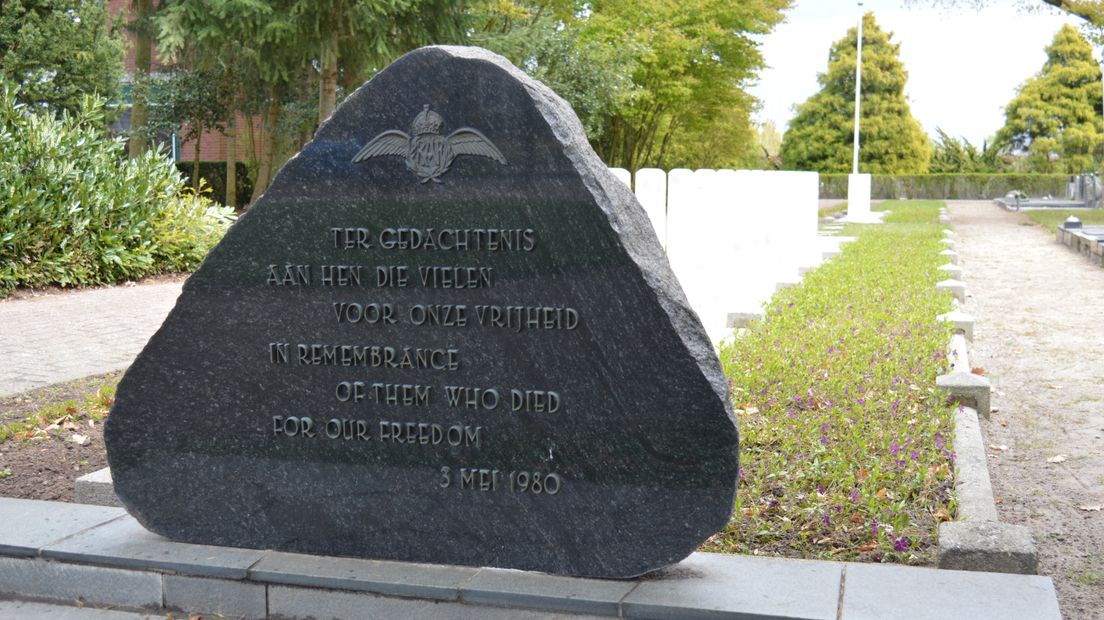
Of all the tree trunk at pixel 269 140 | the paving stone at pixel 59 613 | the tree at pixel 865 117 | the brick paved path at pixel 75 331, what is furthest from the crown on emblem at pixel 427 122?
the tree at pixel 865 117

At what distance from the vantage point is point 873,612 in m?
3.45

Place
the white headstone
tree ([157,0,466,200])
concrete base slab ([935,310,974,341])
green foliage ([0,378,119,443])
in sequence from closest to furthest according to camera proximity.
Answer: green foliage ([0,378,119,443]), concrete base slab ([935,310,974,341]), the white headstone, tree ([157,0,466,200])

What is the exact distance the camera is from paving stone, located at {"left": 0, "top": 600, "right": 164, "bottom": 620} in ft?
13.2

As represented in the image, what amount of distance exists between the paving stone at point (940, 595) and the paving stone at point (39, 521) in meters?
2.84

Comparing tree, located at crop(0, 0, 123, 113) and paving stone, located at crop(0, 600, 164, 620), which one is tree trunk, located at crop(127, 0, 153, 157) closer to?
tree, located at crop(0, 0, 123, 113)

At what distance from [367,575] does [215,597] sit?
568mm

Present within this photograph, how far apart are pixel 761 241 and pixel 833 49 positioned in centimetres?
4957

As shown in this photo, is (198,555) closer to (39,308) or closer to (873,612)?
(873,612)

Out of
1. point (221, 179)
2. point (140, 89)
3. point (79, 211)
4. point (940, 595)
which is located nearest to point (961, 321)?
point (940, 595)

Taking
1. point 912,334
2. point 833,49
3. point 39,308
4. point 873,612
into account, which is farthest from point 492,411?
point 833,49

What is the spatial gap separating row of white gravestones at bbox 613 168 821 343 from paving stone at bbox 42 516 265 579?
5.24 meters

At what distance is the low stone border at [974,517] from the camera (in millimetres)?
3969

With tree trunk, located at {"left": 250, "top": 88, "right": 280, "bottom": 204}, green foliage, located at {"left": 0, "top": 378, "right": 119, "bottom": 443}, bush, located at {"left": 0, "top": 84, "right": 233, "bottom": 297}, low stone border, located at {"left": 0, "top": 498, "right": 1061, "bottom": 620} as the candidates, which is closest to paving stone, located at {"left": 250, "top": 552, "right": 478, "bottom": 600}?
low stone border, located at {"left": 0, "top": 498, "right": 1061, "bottom": 620}

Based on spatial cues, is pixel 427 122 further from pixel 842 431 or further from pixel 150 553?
pixel 842 431
